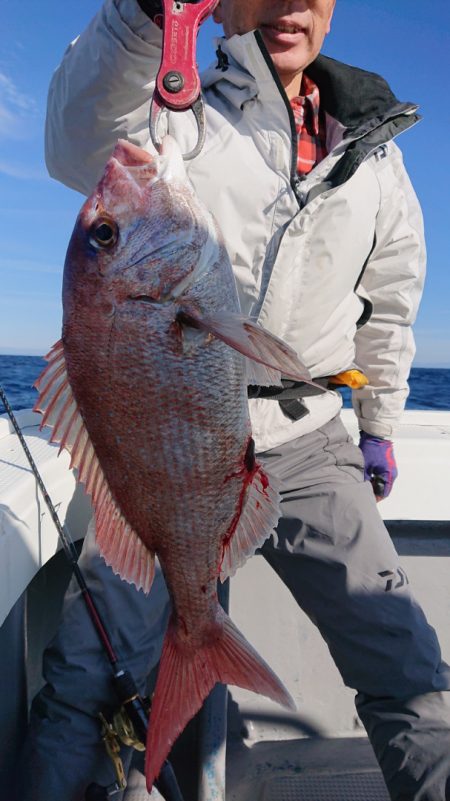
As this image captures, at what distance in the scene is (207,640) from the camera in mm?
1655

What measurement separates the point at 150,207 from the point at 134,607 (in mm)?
1431

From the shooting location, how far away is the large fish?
1.41 m

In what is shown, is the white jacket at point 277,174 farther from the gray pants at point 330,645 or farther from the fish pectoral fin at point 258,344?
the fish pectoral fin at point 258,344

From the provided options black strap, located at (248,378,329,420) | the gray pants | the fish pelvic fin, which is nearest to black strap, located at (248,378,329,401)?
black strap, located at (248,378,329,420)

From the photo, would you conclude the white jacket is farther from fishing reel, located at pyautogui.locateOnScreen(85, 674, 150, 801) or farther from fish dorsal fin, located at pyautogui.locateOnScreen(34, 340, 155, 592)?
fishing reel, located at pyautogui.locateOnScreen(85, 674, 150, 801)

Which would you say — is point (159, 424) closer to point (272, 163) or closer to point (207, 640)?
point (207, 640)

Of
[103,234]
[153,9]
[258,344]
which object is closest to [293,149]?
[153,9]

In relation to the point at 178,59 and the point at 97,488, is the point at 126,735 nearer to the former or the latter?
the point at 97,488

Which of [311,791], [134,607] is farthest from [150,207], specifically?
[311,791]

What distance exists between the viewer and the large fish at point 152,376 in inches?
55.4

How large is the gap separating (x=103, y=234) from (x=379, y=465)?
201cm

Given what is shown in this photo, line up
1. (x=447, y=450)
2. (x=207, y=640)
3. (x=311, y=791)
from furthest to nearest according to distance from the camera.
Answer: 1. (x=447, y=450)
2. (x=311, y=791)
3. (x=207, y=640)

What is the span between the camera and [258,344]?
129 cm

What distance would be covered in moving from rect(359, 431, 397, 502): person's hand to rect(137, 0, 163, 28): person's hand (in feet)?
6.95
